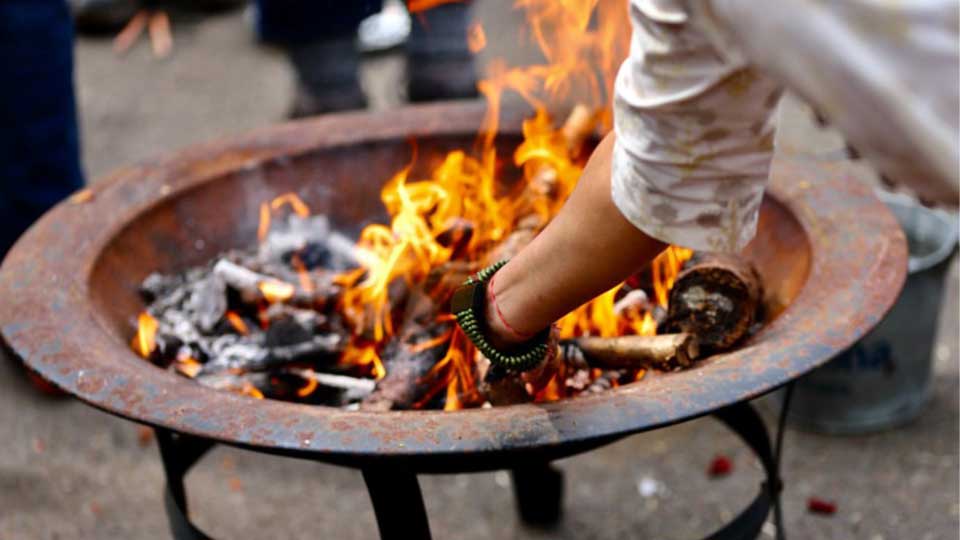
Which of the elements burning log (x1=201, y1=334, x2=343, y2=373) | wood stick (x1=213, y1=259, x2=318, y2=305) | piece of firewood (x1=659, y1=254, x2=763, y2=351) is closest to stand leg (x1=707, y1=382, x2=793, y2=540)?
piece of firewood (x1=659, y1=254, x2=763, y2=351)

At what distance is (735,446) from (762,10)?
6.62ft

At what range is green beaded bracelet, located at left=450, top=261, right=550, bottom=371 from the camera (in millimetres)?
1562

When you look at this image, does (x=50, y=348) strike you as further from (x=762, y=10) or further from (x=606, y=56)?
(x=606, y=56)

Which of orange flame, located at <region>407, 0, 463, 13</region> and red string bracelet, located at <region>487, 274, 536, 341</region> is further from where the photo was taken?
orange flame, located at <region>407, 0, 463, 13</region>

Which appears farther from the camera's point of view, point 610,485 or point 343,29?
point 343,29

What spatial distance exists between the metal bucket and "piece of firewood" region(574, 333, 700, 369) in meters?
1.12

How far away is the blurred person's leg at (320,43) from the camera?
3.90 metres

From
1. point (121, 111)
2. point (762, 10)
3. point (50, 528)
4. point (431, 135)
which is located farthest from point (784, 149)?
point (121, 111)

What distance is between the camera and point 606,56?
2500 millimetres

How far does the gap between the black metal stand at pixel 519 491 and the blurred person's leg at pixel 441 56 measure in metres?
1.93

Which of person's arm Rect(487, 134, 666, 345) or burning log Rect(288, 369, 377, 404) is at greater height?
person's arm Rect(487, 134, 666, 345)

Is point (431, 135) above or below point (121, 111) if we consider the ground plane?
above

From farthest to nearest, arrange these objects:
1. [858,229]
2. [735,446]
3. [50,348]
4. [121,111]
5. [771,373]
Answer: [121,111] → [735,446] → [858,229] → [50,348] → [771,373]

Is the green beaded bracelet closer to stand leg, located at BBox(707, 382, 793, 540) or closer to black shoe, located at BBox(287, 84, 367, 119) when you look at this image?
stand leg, located at BBox(707, 382, 793, 540)
